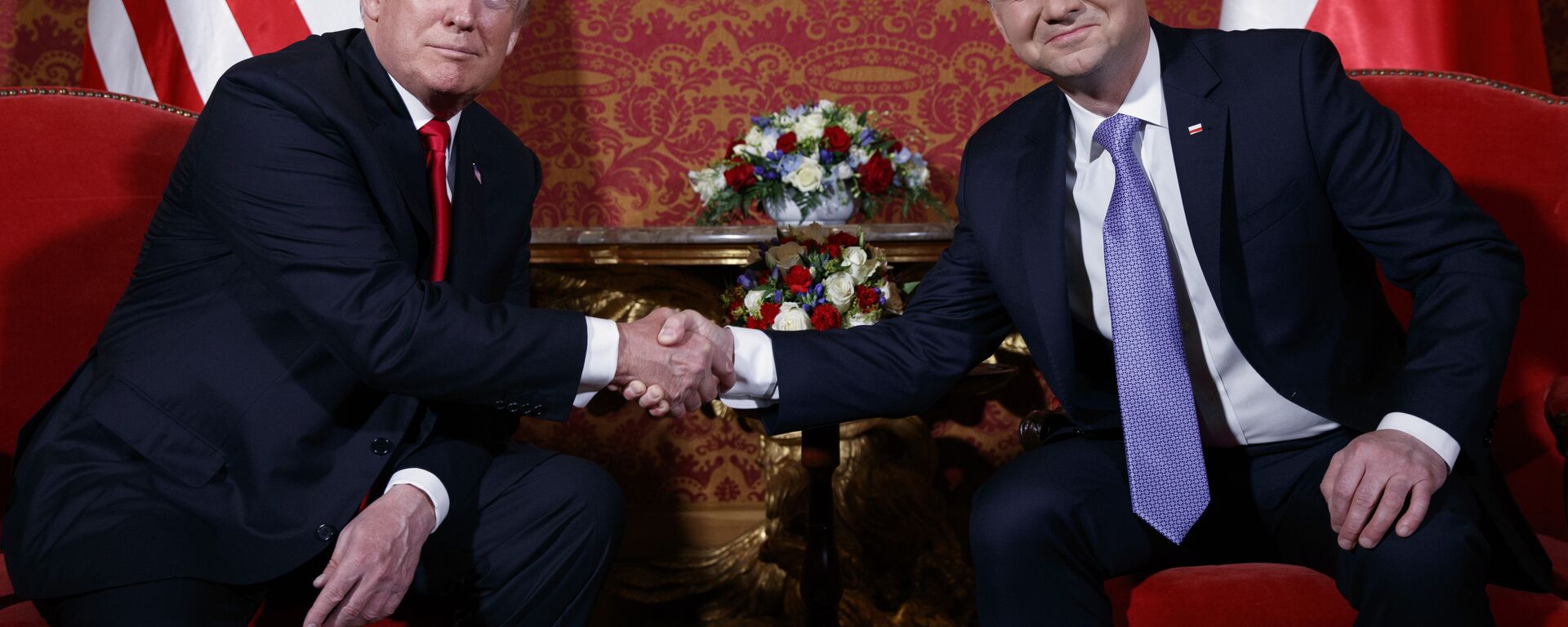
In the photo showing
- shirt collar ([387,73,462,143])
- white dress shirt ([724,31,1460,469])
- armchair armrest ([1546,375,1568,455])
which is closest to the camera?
armchair armrest ([1546,375,1568,455])

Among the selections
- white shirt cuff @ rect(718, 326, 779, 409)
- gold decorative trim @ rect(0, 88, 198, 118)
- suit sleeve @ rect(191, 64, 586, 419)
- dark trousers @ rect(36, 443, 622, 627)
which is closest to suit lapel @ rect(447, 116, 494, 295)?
suit sleeve @ rect(191, 64, 586, 419)

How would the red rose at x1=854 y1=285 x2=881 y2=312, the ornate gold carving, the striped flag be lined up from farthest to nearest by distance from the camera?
the ornate gold carving, the striped flag, the red rose at x1=854 y1=285 x2=881 y2=312

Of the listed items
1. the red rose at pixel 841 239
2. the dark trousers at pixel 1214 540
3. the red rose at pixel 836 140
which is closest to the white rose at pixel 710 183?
the red rose at pixel 836 140

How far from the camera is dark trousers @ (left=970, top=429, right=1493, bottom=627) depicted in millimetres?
1413

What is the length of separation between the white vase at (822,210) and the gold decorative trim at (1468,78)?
1.11m

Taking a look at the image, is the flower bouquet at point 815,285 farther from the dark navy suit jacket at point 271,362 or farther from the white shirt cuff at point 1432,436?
the white shirt cuff at point 1432,436

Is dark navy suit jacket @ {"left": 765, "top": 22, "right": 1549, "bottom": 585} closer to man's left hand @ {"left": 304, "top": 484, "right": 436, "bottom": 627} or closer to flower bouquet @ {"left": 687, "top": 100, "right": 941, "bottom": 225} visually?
man's left hand @ {"left": 304, "top": 484, "right": 436, "bottom": 627}

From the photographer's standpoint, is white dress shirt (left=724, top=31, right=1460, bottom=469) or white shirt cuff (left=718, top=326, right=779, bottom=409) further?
white shirt cuff (left=718, top=326, right=779, bottom=409)

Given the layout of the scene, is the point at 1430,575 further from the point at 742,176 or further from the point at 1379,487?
the point at 742,176

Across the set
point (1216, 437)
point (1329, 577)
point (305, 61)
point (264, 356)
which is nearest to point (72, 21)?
point (305, 61)

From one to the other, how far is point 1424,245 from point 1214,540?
20.7 inches

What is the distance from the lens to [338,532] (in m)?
1.64

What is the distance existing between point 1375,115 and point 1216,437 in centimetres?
54

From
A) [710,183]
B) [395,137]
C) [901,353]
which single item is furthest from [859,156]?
[395,137]
